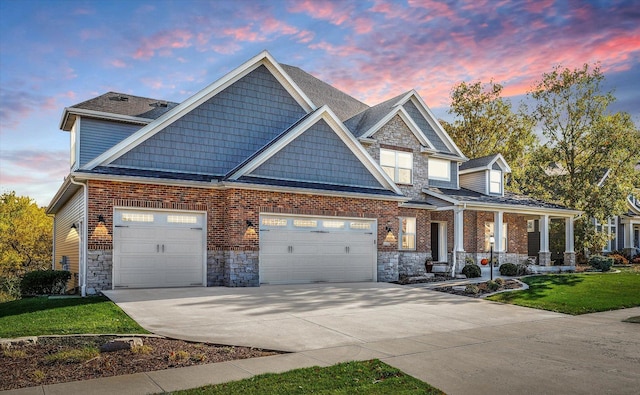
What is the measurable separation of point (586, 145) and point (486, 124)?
34.3 feet

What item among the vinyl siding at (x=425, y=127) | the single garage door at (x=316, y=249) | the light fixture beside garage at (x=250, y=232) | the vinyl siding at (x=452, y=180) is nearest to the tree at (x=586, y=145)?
the vinyl siding at (x=452, y=180)

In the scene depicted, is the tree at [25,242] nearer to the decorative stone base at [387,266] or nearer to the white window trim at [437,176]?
the white window trim at [437,176]

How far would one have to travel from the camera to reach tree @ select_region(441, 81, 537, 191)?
4128 centimetres

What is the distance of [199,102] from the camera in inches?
704

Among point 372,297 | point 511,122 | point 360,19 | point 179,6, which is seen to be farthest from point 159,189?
point 511,122

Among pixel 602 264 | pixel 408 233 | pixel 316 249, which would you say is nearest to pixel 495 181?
pixel 602 264

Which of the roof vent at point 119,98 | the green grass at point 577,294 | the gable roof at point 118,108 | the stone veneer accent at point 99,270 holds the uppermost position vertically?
the roof vent at point 119,98

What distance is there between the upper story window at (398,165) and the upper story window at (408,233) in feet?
6.34

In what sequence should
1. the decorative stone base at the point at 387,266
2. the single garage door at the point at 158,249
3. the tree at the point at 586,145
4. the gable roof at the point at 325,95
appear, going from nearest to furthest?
the single garage door at the point at 158,249, the decorative stone base at the point at 387,266, the gable roof at the point at 325,95, the tree at the point at 586,145

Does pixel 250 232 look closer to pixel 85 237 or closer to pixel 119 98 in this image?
pixel 85 237

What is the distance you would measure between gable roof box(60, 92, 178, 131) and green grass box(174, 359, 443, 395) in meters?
16.0

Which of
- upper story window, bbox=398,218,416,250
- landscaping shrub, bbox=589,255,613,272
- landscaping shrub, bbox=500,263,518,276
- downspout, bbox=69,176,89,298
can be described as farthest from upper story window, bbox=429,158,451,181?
downspout, bbox=69,176,89,298

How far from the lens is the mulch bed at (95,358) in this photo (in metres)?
6.51

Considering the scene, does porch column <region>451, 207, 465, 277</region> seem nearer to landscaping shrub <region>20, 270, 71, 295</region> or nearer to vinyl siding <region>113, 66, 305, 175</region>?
vinyl siding <region>113, 66, 305, 175</region>
